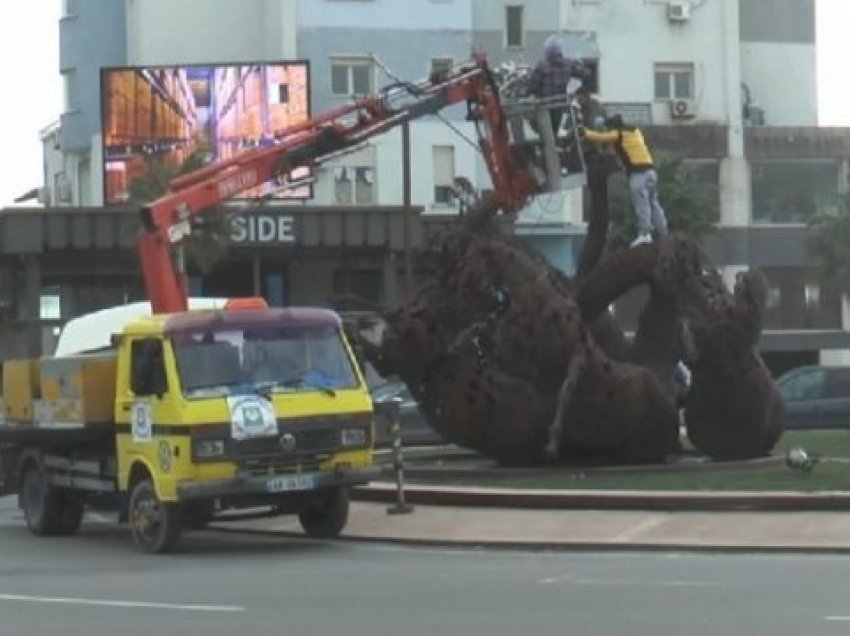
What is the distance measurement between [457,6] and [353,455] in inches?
1597

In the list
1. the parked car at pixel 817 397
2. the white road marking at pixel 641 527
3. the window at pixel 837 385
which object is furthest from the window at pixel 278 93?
the white road marking at pixel 641 527

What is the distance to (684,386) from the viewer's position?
2420 centimetres

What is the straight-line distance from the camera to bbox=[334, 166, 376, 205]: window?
5659 cm

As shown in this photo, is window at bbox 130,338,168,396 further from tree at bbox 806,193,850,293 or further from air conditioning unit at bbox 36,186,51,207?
air conditioning unit at bbox 36,186,51,207

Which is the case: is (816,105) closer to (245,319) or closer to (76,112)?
(76,112)

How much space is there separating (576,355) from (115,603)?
29.9 ft

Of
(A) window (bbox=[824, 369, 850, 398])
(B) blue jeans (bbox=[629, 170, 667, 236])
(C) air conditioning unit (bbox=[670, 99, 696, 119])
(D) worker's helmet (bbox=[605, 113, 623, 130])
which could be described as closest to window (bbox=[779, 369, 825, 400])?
(A) window (bbox=[824, 369, 850, 398])

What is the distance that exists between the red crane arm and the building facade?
3151 centimetres

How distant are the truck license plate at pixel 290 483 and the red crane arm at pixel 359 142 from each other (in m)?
5.20

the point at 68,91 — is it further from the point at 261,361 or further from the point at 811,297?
the point at 261,361

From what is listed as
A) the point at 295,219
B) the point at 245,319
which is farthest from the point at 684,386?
the point at 295,219

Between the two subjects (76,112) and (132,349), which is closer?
(132,349)

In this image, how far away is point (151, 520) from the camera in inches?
742

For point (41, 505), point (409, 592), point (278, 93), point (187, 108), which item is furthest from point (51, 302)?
point (409, 592)
